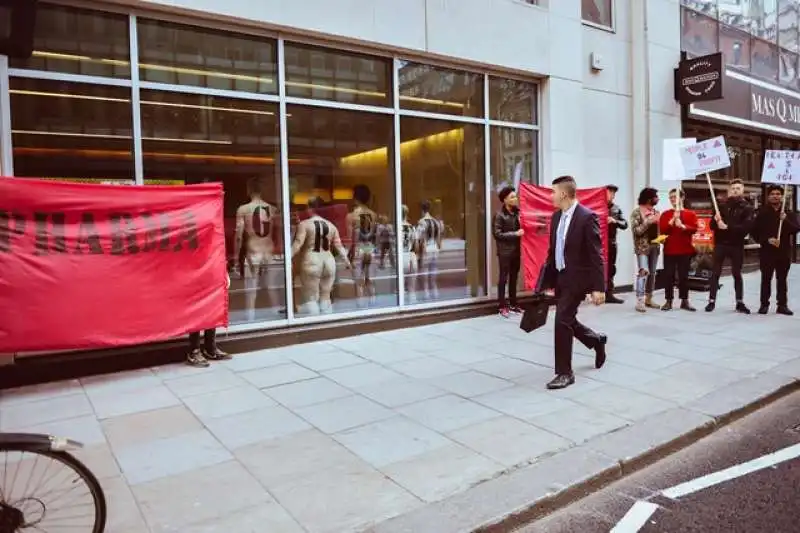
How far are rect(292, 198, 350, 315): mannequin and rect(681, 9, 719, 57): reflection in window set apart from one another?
31.7ft

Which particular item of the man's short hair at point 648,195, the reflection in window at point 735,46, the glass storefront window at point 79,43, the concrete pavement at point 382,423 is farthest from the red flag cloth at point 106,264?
the reflection in window at point 735,46

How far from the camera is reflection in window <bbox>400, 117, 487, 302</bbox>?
9.48 m

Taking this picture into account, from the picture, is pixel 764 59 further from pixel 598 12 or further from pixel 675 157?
pixel 675 157

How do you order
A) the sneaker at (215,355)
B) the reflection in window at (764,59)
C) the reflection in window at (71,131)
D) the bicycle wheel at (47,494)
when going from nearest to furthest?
the bicycle wheel at (47,494), the reflection in window at (71,131), the sneaker at (215,355), the reflection in window at (764,59)

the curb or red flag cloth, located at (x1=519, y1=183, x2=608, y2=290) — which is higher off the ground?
red flag cloth, located at (x1=519, y1=183, x2=608, y2=290)

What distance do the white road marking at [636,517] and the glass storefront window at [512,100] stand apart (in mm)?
7752

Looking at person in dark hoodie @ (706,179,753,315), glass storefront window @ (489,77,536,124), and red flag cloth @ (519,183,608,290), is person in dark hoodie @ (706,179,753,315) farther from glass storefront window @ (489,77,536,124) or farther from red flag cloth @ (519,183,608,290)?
glass storefront window @ (489,77,536,124)

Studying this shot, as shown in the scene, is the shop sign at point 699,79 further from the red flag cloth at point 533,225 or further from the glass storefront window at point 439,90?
the glass storefront window at point 439,90

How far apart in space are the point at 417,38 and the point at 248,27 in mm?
2498

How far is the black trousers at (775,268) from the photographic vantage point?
9.41 m

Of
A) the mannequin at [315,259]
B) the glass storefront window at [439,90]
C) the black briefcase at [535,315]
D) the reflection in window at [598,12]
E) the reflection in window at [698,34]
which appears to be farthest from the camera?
the reflection in window at [698,34]

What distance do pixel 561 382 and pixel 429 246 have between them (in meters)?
4.64

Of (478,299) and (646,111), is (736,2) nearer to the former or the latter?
(646,111)

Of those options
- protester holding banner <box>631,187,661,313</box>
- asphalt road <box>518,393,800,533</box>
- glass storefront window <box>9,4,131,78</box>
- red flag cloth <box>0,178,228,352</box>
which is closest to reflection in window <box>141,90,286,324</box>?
glass storefront window <box>9,4,131,78</box>
